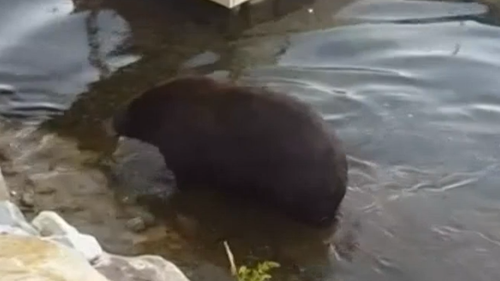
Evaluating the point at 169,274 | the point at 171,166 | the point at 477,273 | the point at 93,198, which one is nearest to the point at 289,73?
the point at 171,166

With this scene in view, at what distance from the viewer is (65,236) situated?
418cm

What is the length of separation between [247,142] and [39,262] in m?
2.21

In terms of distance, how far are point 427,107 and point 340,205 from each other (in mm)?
1225

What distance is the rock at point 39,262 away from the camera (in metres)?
3.05

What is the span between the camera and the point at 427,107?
6172mm

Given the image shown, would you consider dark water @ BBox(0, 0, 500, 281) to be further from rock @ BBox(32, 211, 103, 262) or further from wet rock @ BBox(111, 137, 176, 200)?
rock @ BBox(32, 211, 103, 262)

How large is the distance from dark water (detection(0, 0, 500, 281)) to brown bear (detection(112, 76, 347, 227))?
163 mm

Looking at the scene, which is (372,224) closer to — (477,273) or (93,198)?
(477,273)

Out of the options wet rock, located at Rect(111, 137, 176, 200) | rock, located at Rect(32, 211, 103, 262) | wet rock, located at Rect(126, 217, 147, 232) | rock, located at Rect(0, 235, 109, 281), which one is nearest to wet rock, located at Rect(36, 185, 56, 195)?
wet rock, located at Rect(111, 137, 176, 200)

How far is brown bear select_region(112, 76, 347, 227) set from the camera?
5051 mm

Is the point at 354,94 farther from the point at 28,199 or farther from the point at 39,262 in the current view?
the point at 39,262

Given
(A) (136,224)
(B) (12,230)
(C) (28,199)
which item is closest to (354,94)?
(A) (136,224)

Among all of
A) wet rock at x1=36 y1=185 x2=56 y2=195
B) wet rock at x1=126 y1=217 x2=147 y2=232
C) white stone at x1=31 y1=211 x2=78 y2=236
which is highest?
white stone at x1=31 y1=211 x2=78 y2=236

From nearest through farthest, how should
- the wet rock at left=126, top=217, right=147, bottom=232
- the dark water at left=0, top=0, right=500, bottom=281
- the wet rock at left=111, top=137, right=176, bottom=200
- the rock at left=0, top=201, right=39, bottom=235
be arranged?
the rock at left=0, top=201, right=39, bottom=235 → the dark water at left=0, top=0, right=500, bottom=281 → the wet rock at left=126, top=217, right=147, bottom=232 → the wet rock at left=111, top=137, right=176, bottom=200
